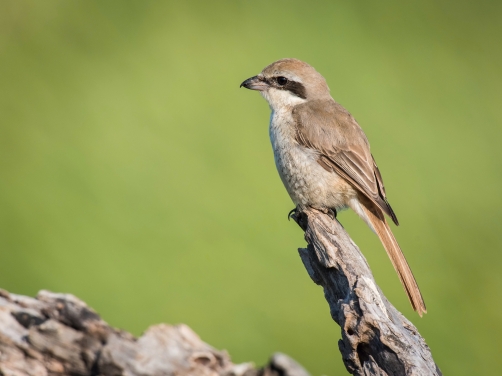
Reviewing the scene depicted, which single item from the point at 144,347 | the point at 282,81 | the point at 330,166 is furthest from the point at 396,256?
the point at 144,347

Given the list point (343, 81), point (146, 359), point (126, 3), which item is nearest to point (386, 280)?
point (343, 81)

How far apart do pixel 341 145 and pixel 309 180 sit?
1.28 ft

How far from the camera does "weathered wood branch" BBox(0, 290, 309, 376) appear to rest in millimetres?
2602

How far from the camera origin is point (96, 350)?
2.64m

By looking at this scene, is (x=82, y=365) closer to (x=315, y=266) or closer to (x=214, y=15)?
(x=315, y=266)

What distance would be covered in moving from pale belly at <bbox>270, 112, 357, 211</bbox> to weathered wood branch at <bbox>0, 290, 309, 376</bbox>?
2112 mm

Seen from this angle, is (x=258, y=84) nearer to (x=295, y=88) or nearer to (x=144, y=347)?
(x=295, y=88)

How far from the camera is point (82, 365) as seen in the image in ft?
8.72

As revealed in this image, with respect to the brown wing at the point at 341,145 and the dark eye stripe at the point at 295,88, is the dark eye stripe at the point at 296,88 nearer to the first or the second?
the dark eye stripe at the point at 295,88

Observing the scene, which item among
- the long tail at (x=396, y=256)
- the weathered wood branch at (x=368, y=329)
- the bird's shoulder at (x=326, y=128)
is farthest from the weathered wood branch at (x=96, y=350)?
the bird's shoulder at (x=326, y=128)

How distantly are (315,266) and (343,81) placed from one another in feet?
11.2

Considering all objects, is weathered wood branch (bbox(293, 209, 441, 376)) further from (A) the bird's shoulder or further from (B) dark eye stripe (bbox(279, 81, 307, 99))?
(B) dark eye stripe (bbox(279, 81, 307, 99))

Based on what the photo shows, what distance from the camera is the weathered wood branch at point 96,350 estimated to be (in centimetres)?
260

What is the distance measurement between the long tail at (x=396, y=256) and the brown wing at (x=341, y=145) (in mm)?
145
